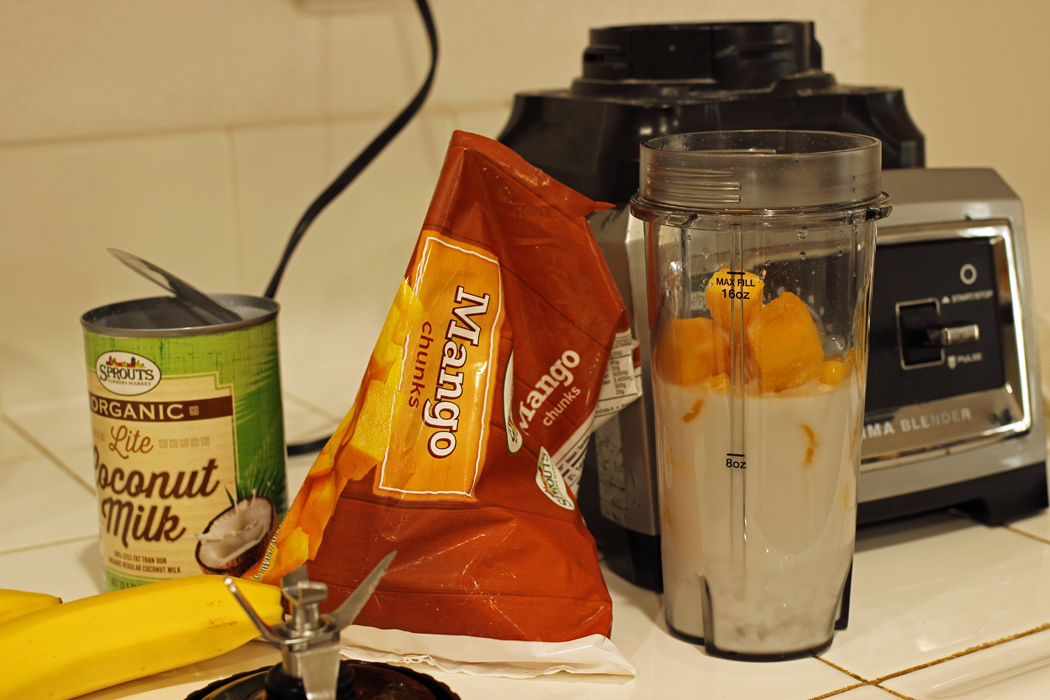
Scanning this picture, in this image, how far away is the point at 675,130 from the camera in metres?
0.62

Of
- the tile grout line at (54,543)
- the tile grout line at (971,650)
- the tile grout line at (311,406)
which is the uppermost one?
the tile grout line at (971,650)

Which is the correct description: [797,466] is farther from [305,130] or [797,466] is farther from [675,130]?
[305,130]

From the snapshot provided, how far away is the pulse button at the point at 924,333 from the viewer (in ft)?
2.14

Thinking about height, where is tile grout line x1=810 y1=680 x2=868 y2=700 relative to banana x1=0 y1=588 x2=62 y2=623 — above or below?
below

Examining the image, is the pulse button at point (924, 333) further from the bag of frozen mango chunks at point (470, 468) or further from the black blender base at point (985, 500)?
the bag of frozen mango chunks at point (470, 468)

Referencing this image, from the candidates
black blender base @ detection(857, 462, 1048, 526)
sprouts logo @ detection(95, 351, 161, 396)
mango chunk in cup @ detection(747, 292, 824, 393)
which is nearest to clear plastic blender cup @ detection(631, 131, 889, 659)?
mango chunk in cup @ detection(747, 292, 824, 393)

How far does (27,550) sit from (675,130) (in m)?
0.51

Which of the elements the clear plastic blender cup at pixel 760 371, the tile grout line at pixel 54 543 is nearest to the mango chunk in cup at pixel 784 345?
the clear plastic blender cup at pixel 760 371

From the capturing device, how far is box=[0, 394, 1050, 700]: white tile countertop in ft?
1.65

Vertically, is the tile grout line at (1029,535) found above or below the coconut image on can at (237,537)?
below

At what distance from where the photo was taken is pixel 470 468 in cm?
51

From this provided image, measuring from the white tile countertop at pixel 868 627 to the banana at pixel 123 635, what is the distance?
0.07ft

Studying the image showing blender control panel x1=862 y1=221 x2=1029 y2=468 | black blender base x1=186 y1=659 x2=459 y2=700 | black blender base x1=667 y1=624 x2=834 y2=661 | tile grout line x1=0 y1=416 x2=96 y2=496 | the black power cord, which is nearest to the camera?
black blender base x1=186 y1=659 x2=459 y2=700

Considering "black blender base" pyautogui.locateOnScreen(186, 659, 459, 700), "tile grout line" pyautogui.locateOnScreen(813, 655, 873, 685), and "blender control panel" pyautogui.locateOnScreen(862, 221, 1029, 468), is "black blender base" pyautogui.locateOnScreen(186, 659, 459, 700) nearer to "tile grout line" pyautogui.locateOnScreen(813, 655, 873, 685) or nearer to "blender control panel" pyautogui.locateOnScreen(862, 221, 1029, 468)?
"tile grout line" pyautogui.locateOnScreen(813, 655, 873, 685)
